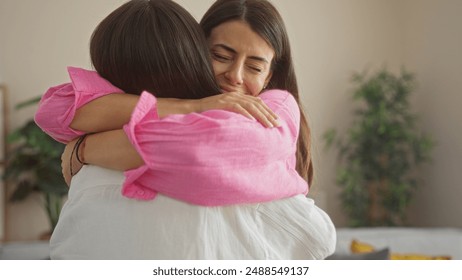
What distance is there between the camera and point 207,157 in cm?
63

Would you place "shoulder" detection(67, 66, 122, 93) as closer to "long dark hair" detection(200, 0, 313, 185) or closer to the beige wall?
"long dark hair" detection(200, 0, 313, 185)

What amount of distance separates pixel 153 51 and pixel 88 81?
0.10 meters

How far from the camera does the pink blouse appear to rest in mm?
626

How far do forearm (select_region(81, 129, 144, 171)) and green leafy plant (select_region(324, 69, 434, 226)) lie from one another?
8.58ft

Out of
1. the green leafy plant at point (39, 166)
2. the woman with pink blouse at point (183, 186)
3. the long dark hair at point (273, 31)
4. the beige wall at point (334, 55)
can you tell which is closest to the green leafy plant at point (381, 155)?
the beige wall at point (334, 55)

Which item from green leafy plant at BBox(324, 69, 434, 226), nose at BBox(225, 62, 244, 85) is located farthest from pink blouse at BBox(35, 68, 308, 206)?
green leafy plant at BBox(324, 69, 434, 226)

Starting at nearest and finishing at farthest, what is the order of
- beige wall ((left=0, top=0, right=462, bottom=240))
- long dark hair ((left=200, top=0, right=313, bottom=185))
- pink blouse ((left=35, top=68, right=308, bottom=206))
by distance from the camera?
pink blouse ((left=35, top=68, right=308, bottom=206)) < long dark hair ((left=200, top=0, right=313, bottom=185)) < beige wall ((left=0, top=0, right=462, bottom=240))

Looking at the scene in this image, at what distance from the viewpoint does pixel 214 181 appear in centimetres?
64

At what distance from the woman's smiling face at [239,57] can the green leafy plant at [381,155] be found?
2404 mm

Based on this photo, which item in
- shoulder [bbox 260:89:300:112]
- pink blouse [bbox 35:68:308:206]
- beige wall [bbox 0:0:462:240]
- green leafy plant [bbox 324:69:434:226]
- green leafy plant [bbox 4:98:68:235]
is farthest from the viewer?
green leafy plant [bbox 324:69:434:226]

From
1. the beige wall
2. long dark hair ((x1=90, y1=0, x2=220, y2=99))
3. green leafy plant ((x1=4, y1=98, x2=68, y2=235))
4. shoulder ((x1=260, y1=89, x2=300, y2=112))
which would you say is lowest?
green leafy plant ((x1=4, y1=98, x2=68, y2=235))

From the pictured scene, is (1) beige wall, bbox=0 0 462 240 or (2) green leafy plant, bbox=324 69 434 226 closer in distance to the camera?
(1) beige wall, bbox=0 0 462 240

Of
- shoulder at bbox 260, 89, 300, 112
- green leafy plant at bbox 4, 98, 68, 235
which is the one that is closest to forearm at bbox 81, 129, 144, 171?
shoulder at bbox 260, 89, 300, 112

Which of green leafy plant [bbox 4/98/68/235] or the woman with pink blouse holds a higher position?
the woman with pink blouse
